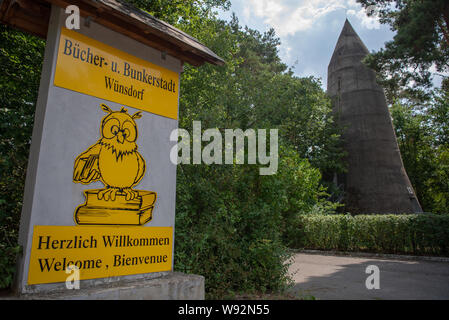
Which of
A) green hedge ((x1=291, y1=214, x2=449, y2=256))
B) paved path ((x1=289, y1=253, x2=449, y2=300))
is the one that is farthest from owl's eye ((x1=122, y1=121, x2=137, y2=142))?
green hedge ((x1=291, y1=214, x2=449, y2=256))

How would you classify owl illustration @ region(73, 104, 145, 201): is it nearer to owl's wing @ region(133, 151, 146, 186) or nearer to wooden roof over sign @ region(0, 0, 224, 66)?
owl's wing @ region(133, 151, 146, 186)

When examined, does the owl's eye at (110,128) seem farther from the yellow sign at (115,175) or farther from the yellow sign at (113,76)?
the yellow sign at (113,76)

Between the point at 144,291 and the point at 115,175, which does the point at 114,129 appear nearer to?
the point at 115,175

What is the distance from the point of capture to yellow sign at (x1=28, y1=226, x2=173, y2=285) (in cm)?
306

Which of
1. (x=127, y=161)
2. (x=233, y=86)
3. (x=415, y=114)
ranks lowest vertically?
(x=127, y=161)

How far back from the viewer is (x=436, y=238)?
11938 millimetres

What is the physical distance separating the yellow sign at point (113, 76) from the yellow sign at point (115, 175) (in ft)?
0.83

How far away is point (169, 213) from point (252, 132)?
272cm

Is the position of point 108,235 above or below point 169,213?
below

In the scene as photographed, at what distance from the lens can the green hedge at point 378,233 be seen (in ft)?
39.5

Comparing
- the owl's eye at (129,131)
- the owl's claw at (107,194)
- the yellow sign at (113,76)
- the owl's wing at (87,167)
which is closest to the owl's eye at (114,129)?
the owl's eye at (129,131)

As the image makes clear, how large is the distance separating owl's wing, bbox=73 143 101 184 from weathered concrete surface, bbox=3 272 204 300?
1.17 m
